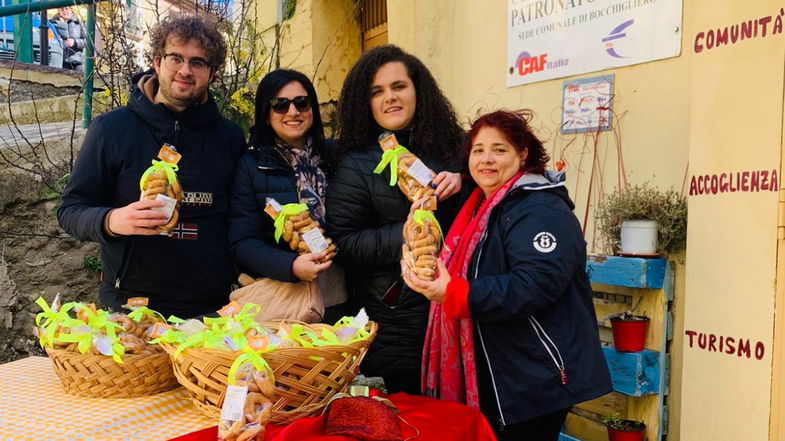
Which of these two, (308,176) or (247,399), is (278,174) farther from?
(247,399)

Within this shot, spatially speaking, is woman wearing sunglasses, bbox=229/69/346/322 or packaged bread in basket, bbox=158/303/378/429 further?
woman wearing sunglasses, bbox=229/69/346/322

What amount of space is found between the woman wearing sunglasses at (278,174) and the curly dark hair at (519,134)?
2.37ft

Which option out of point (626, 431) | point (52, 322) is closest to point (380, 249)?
point (52, 322)

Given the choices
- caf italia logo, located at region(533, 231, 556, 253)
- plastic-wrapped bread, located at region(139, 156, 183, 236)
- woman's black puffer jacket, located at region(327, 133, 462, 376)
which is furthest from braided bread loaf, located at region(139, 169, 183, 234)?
Answer: caf italia logo, located at region(533, 231, 556, 253)

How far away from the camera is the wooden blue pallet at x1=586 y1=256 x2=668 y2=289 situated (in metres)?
3.12

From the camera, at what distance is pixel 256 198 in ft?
7.98

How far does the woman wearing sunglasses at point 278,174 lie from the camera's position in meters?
2.42

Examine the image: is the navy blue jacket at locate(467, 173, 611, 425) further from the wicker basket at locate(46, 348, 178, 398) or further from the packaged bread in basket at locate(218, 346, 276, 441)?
the wicker basket at locate(46, 348, 178, 398)

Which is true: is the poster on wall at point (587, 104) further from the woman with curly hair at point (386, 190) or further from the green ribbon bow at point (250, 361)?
the green ribbon bow at point (250, 361)

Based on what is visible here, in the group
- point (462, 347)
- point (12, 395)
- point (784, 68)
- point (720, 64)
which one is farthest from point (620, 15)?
point (12, 395)

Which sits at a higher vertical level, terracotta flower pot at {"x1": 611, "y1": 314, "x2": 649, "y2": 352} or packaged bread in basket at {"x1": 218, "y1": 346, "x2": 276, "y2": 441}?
packaged bread in basket at {"x1": 218, "y1": 346, "x2": 276, "y2": 441}

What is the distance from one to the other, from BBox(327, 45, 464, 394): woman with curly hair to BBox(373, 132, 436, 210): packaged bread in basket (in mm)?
54

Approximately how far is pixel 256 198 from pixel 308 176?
8.9 inches

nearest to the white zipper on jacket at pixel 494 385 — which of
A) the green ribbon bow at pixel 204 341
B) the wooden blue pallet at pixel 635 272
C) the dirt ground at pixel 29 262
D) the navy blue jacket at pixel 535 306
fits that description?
the navy blue jacket at pixel 535 306
